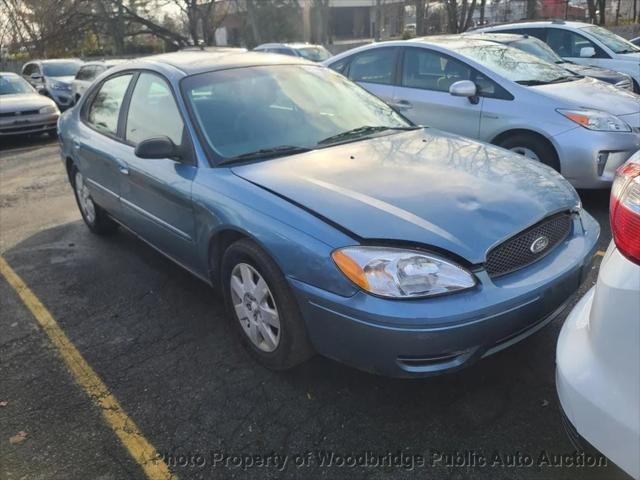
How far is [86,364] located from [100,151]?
1878 millimetres

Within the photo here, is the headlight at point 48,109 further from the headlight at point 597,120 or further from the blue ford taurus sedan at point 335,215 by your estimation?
the headlight at point 597,120

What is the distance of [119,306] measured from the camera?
12.3ft

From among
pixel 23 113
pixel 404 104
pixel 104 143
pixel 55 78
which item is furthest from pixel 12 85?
pixel 404 104

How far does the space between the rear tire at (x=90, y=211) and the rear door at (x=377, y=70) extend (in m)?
3.15

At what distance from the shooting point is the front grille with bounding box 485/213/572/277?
7.70 ft

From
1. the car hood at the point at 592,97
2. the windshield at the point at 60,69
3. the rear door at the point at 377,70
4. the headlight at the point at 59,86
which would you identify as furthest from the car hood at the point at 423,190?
the windshield at the point at 60,69

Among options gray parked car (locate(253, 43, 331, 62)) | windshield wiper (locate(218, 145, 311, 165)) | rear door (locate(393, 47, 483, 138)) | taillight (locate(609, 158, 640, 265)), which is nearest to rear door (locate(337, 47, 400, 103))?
rear door (locate(393, 47, 483, 138))

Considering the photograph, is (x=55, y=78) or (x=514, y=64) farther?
(x=55, y=78)

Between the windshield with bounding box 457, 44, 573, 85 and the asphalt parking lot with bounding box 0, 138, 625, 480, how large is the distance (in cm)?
310

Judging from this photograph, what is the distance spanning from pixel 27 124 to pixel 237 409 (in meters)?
10.5

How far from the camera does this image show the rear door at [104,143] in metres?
4.11

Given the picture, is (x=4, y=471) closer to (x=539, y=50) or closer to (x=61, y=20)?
(x=539, y=50)

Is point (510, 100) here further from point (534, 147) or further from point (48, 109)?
point (48, 109)

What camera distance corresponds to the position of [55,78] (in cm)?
1580
